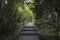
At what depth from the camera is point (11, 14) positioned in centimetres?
1001

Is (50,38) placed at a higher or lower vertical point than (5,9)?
lower

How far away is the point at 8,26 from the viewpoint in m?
9.70

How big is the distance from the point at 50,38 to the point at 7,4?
290 cm

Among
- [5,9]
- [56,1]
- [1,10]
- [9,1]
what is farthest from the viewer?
[9,1]

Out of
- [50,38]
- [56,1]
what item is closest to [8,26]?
[50,38]

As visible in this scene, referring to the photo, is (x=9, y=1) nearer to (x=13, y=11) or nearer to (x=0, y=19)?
(x=13, y=11)

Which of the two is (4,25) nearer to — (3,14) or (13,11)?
(3,14)

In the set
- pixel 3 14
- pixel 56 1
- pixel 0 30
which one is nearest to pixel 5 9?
pixel 3 14

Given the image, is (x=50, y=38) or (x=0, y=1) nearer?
(x=0, y=1)

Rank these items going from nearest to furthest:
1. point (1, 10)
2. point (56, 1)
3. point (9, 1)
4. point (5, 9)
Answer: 1. point (56, 1)
2. point (1, 10)
3. point (5, 9)
4. point (9, 1)

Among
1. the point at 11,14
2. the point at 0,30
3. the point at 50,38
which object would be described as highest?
the point at 11,14

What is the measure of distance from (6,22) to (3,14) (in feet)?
1.94

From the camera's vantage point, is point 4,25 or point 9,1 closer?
point 4,25

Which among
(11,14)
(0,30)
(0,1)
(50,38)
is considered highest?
(0,1)
